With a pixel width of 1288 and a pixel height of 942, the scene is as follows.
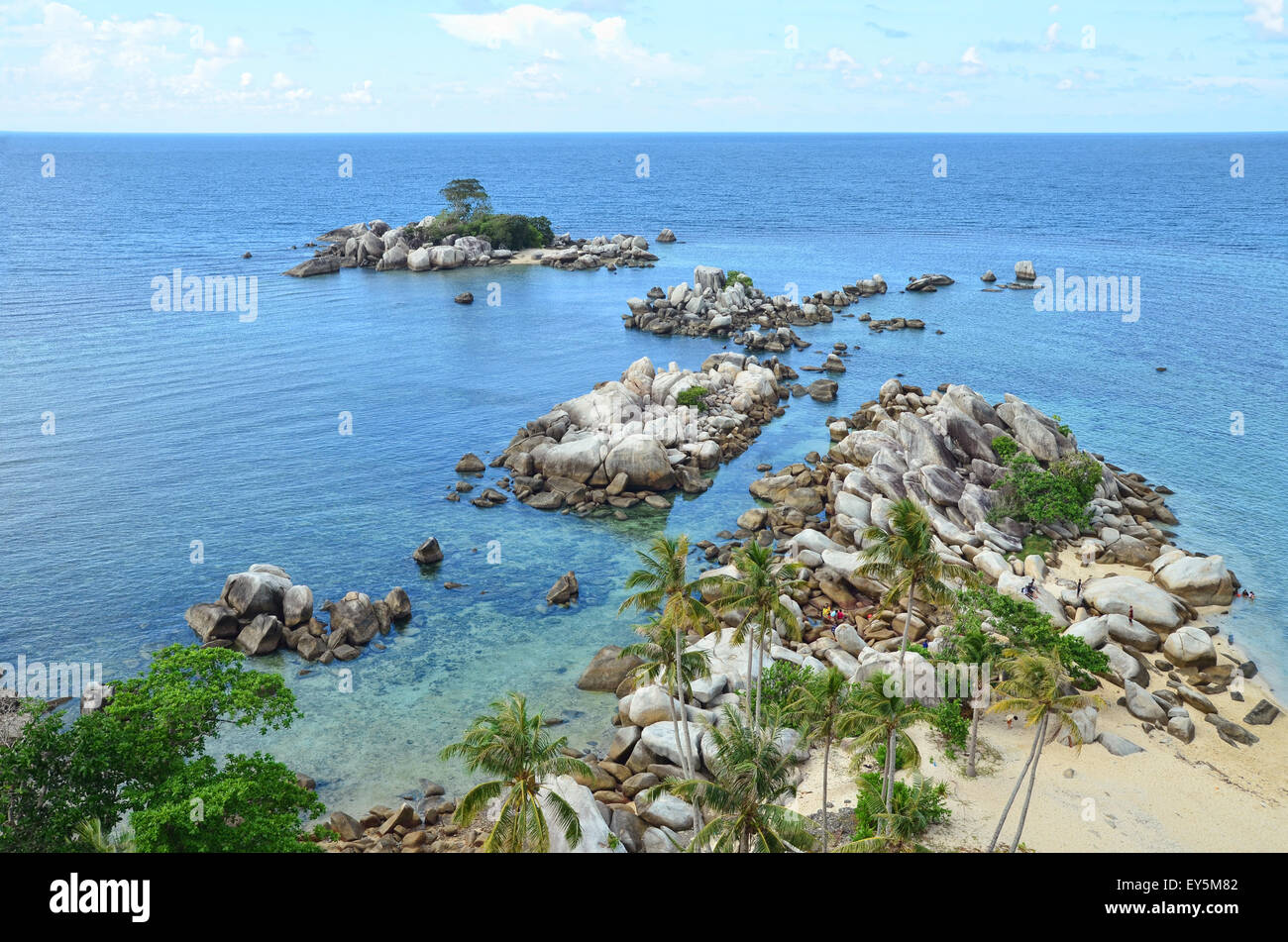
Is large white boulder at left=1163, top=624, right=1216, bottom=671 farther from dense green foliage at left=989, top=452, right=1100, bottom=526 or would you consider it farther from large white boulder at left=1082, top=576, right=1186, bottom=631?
dense green foliage at left=989, top=452, right=1100, bottom=526

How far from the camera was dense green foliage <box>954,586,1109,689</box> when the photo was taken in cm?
4178

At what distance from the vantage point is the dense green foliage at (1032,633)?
41.8 meters

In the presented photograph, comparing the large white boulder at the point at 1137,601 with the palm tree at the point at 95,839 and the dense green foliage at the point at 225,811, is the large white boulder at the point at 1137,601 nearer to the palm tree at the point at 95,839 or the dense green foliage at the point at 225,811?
the dense green foliage at the point at 225,811

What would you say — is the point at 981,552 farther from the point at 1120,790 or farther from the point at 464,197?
the point at 464,197

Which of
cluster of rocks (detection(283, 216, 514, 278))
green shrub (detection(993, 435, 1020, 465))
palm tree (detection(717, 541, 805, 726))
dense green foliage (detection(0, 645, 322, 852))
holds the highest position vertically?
cluster of rocks (detection(283, 216, 514, 278))

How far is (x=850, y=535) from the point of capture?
58562mm

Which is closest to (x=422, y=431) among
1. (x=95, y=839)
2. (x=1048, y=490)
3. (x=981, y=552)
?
(x=981, y=552)

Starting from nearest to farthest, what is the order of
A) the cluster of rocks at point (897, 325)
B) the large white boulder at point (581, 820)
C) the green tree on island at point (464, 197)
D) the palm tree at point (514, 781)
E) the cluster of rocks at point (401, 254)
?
the palm tree at point (514, 781)
the large white boulder at point (581, 820)
the cluster of rocks at point (897, 325)
the cluster of rocks at point (401, 254)
the green tree on island at point (464, 197)

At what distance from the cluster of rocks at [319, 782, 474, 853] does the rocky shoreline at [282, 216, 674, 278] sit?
11762cm

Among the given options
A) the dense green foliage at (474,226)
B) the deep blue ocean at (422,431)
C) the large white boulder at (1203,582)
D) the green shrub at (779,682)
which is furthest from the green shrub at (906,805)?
the dense green foliage at (474,226)

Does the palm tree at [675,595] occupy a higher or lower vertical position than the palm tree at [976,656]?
higher

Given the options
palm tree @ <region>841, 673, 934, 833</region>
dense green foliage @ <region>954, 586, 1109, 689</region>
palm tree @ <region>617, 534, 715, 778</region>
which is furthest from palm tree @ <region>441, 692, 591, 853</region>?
dense green foliage @ <region>954, 586, 1109, 689</region>

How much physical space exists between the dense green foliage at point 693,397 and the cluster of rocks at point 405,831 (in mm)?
48353

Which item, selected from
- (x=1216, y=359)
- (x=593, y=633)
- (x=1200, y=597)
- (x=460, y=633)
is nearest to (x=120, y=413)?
(x=460, y=633)
